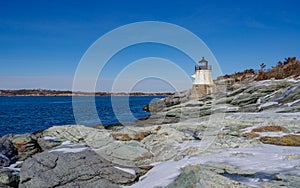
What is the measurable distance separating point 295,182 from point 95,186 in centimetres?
594

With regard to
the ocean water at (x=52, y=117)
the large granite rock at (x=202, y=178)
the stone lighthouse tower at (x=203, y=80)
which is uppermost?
the stone lighthouse tower at (x=203, y=80)

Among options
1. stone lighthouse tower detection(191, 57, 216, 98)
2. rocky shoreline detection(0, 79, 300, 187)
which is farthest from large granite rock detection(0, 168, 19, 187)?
stone lighthouse tower detection(191, 57, 216, 98)

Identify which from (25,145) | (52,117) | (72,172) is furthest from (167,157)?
(52,117)

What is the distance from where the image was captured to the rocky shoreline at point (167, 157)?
700 cm

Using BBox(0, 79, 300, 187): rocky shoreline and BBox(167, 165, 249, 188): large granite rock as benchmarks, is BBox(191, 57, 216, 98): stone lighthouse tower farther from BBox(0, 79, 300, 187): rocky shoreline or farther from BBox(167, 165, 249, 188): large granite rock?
BBox(167, 165, 249, 188): large granite rock

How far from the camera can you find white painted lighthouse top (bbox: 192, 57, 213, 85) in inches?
1725

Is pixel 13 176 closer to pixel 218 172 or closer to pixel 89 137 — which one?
pixel 89 137

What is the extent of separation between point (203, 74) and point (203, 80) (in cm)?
108

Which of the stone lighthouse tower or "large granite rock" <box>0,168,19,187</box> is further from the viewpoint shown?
the stone lighthouse tower

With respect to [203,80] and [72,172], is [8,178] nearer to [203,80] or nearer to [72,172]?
[72,172]

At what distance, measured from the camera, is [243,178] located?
6.50 m

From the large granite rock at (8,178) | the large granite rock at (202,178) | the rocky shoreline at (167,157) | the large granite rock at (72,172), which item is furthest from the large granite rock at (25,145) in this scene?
the large granite rock at (202,178)

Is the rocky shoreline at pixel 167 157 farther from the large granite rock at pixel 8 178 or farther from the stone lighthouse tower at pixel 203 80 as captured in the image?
the stone lighthouse tower at pixel 203 80

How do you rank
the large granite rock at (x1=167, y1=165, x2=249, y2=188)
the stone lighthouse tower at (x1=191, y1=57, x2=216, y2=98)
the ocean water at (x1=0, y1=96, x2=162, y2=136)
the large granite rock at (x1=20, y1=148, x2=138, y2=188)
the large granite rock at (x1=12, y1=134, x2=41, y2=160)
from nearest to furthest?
the large granite rock at (x1=167, y1=165, x2=249, y2=188) < the large granite rock at (x1=20, y1=148, x2=138, y2=188) < the large granite rock at (x1=12, y1=134, x2=41, y2=160) < the ocean water at (x1=0, y1=96, x2=162, y2=136) < the stone lighthouse tower at (x1=191, y1=57, x2=216, y2=98)
